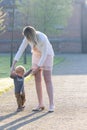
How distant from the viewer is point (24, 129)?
7.98 m

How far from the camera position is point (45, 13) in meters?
33.0

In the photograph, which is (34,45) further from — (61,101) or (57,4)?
(57,4)

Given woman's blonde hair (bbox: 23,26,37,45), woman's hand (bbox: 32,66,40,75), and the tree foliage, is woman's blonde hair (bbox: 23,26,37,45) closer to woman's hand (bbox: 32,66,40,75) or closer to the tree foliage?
woman's hand (bbox: 32,66,40,75)

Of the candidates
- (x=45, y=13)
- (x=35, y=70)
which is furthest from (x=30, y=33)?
(x=45, y=13)

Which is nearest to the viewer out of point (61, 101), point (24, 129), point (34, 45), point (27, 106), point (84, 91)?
point (24, 129)

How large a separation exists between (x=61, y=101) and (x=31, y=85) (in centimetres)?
397

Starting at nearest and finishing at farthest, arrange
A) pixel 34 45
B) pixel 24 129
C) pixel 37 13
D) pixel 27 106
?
pixel 24 129 → pixel 34 45 → pixel 27 106 → pixel 37 13

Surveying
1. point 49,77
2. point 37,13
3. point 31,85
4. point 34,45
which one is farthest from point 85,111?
point 37,13

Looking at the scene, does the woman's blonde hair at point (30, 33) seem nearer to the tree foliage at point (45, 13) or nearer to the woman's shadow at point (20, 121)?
the woman's shadow at point (20, 121)

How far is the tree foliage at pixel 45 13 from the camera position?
3219cm

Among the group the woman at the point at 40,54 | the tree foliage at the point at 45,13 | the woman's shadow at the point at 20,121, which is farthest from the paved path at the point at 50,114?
the tree foliage at the point at 45,13

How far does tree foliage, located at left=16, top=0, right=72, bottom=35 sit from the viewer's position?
32.2 m

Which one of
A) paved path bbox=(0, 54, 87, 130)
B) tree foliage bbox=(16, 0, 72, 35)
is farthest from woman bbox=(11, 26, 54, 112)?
tree foliage bbox=(16, 0, 72, 35)

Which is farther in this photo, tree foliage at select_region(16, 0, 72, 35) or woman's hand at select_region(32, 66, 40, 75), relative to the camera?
tree foliage at select_region(16, 0, 72, 35)
